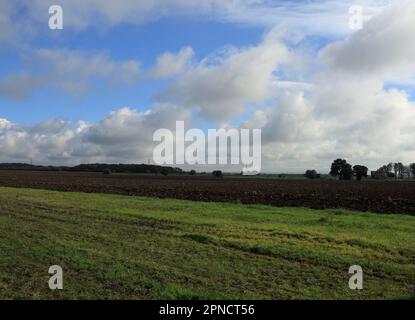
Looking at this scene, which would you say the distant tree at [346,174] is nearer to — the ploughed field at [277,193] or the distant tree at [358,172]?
the distant tree at [358,172]

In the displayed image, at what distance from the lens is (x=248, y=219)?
18641 mm

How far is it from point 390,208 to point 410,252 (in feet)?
54.6

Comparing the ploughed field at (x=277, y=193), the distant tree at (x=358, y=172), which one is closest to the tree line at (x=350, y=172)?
the distant tree at (x=358, y=172)

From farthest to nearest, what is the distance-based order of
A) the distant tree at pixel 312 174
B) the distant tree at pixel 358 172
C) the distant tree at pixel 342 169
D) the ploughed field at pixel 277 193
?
1. the distant tree at pixel 312 174
2. the distant tree at pixel 358 172
3. the distant tree at pixel 342 169
4. the ploughed field at pixel 277 193

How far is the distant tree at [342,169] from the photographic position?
121m

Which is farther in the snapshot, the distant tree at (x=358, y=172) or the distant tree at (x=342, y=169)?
the distant tree at (x=358, y=172)

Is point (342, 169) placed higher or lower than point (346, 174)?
higher

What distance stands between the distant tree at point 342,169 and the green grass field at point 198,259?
354 ft

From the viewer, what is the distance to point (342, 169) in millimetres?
122062

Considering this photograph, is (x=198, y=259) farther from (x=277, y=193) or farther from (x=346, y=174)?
(x=346, y=174)

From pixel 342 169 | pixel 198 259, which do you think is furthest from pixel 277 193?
pixel 342 169

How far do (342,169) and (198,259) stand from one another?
11773cm
